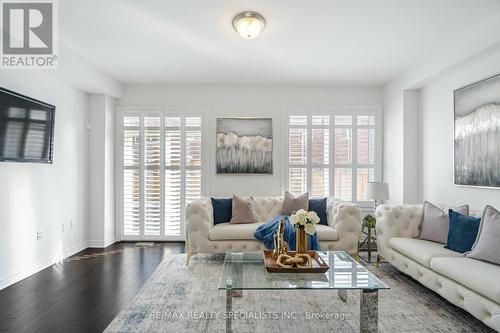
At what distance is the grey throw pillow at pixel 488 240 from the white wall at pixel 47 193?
4398mm

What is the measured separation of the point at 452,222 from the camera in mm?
3104

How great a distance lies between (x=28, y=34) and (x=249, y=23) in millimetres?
2212

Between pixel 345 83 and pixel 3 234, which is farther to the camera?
pixel 345 83

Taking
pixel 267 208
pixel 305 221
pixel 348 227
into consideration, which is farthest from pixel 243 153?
pixel 305 221

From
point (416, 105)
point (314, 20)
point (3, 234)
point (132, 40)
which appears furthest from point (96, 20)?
point (416, 105)

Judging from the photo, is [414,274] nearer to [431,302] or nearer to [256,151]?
[431,302]

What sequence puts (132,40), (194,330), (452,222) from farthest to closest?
(132,40) < (452,222) < (194,330)

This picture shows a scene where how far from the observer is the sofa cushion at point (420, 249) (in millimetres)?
2924

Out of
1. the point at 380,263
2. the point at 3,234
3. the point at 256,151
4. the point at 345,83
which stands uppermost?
the point at 345,83

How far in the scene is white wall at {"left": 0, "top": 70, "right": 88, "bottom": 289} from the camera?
331 cm

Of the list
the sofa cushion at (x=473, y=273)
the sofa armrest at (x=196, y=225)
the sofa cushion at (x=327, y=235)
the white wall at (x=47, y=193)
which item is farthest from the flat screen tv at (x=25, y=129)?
the sofa cushion at (x=473, y=273)

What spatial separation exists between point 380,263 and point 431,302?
124cm

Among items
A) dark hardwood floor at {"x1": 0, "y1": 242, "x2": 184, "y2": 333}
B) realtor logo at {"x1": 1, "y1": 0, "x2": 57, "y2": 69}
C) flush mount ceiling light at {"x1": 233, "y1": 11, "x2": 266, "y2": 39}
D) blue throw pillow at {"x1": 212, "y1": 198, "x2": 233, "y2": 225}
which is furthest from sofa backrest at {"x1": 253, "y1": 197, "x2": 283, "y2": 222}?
realtor logo at {"x1": 1, "y1": 0, "x2": 57, "y2": 69}

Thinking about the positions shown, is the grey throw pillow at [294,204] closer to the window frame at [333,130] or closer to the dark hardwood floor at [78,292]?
the window frame at [333,130]
